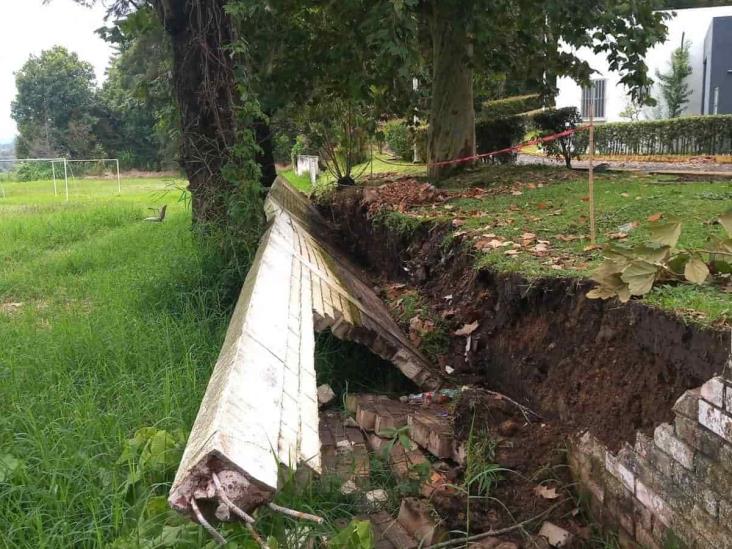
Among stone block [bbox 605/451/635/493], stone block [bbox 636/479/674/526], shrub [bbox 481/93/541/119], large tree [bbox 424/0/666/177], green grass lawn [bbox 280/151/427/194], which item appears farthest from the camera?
shrub [bbox 481/93/541/119]

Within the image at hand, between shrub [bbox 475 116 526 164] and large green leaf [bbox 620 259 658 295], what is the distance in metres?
10.1

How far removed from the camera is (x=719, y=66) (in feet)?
84.0

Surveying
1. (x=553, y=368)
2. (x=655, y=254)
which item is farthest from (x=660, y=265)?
(x=553, y=368)

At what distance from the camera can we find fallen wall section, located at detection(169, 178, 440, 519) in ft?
7.58

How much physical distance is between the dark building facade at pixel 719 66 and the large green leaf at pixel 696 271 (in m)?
24.8

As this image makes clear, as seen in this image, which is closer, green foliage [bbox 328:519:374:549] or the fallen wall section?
the fallen wall section

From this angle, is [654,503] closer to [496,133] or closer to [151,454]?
[151,454]

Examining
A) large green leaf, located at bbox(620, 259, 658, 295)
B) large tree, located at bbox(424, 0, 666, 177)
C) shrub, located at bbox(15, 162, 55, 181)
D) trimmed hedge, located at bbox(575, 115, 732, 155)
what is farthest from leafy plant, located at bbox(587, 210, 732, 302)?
shrub, located at bbox(15, 162, 55, 181)

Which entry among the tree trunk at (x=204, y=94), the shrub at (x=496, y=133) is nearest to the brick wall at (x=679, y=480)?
the tree trunk at (x=204, y=94)

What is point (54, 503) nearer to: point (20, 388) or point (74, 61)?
point (20, 388)

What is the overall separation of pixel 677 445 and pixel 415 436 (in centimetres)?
177

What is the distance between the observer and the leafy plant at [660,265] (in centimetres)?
343

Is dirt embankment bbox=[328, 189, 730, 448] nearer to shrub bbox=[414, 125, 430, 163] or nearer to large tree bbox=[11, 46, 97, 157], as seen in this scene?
shrub bbox=[414, 125, 430, 163]

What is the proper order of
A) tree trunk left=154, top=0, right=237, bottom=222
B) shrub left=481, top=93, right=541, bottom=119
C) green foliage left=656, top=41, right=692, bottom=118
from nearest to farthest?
1. tree trunk left=154, top=0, right=237, bottom=222
2. shrub left=481, top=93, right=541, bottom=119
3. green foliage left=656, top=41, right=692, bottom=118
